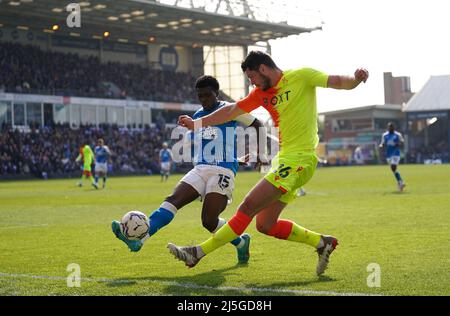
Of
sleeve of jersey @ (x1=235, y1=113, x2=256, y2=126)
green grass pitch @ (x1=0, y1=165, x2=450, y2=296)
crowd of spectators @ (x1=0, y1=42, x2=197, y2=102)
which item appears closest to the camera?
green grass pitch @ (x1=0, y1=165, x2=450, y2=296)

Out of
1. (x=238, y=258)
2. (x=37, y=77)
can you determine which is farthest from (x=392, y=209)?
(x=37, y=77)

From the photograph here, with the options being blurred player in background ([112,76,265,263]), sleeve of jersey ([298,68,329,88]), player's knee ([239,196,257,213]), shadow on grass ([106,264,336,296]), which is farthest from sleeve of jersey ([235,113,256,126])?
shadow on grass ([106,264,336,296])

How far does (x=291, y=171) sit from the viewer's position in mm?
7590

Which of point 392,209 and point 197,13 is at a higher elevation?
point 197,13

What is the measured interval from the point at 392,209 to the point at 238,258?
8.65 meters

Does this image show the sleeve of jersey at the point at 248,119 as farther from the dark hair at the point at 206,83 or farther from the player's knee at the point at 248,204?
the player's knee at the point at 248,204

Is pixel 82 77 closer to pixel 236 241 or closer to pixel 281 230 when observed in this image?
pixel 236 241

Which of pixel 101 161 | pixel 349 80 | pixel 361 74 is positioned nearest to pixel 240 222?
pixel 349 80

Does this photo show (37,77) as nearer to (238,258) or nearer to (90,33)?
(90,33)

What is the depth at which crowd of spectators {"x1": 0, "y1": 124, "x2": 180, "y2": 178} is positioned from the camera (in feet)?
159

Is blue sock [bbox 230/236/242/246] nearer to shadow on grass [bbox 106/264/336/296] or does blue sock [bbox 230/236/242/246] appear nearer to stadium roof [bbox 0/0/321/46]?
shadow on grass [bbox 106/264/336/296]

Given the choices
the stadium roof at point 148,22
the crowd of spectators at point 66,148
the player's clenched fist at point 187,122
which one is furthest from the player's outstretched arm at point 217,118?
the stadium roof at point 148,22

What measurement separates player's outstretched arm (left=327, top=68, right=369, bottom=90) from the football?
8.63 ft
